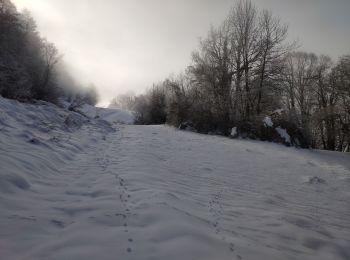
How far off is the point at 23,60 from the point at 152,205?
106 feet

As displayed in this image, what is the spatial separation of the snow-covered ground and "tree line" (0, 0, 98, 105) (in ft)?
31.8

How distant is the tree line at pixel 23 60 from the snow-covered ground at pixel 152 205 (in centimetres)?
968

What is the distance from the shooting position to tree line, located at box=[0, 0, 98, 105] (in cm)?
1937

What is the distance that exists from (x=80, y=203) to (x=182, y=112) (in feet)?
54.2

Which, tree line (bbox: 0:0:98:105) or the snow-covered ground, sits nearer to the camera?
the snow-covered ground

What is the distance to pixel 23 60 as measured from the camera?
104ft

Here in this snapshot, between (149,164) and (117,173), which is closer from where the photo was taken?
(117,173)

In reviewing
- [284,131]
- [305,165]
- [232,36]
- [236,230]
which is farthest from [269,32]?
[236,230]

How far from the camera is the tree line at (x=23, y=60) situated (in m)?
19.4

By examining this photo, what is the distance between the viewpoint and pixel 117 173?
21.1 ft

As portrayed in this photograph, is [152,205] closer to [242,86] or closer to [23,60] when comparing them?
[242,86]

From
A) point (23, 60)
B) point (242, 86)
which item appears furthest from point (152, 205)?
point (23, 60)

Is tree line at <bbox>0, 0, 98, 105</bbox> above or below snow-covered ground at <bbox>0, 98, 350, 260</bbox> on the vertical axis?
above

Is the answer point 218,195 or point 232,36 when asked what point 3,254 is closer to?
point 218,195
